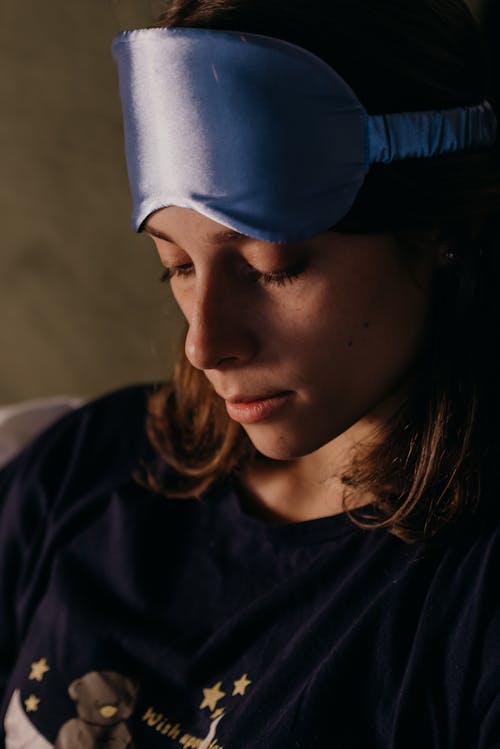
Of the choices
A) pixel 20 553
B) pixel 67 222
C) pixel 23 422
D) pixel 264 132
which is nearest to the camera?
pixel 264 132

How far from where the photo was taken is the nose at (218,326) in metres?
0.76

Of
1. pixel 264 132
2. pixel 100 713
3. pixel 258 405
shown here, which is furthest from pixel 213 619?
pixel 264 132

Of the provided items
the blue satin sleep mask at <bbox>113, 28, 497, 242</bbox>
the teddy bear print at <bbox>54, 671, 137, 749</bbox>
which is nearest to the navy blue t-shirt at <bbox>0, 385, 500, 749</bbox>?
the teddy bear print at <bbox>54, 671, 137, 749</bbox>

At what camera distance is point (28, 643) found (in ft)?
3.34

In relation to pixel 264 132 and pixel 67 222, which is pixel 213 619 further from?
pixel 67 222

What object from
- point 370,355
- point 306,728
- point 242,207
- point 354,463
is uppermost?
point 242,207

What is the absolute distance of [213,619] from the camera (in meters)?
0.94

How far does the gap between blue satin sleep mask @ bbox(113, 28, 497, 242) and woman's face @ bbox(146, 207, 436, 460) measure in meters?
0.03

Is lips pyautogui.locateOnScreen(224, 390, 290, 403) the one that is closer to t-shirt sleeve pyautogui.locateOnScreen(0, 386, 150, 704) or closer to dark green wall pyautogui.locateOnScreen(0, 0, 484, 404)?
t-shirt sleeve pyautogui.locateOnScreen(0, 386, 150, 704)

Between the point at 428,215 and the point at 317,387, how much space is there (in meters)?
0.17

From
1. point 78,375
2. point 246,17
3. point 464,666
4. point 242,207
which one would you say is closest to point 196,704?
point 464,666

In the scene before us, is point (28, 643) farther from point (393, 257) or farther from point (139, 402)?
point (393, 257)

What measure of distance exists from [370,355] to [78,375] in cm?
98

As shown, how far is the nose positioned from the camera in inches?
29.9
